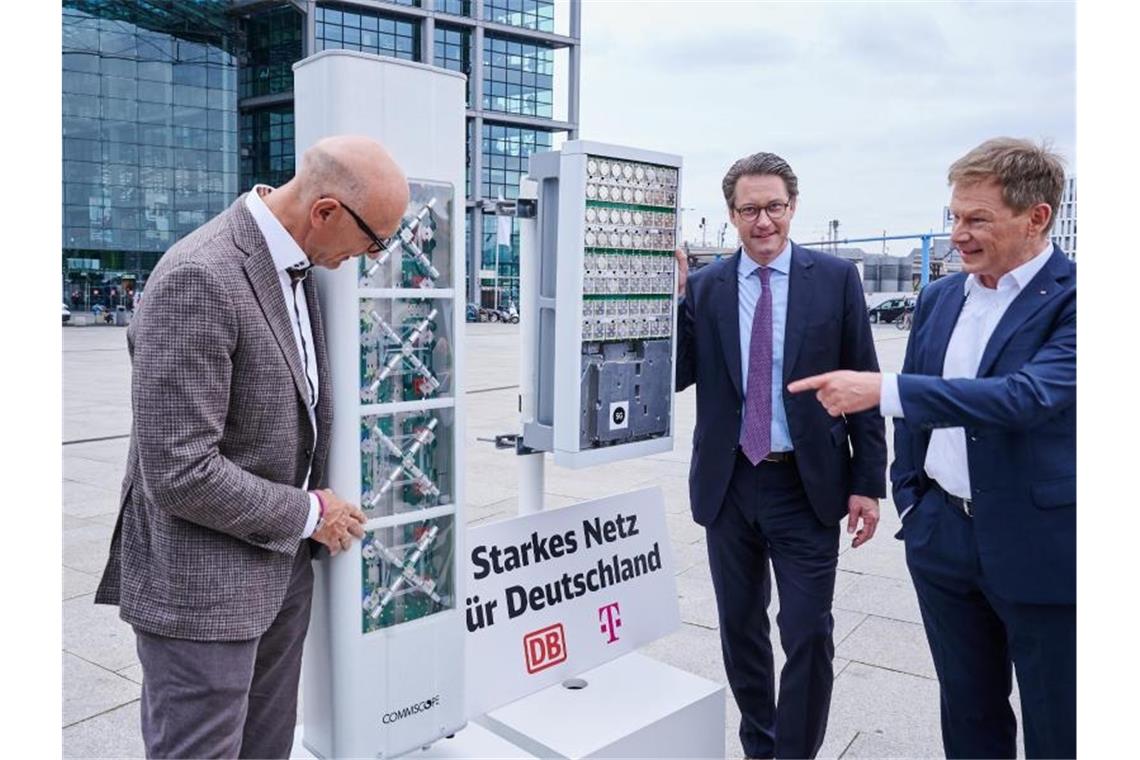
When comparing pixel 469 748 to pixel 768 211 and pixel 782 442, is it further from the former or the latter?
pixel 768 211

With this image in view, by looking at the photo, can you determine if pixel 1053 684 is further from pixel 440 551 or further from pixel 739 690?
pixel 440 551

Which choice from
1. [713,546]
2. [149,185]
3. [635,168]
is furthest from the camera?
[149,185]

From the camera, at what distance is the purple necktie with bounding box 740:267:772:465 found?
3.02 meters

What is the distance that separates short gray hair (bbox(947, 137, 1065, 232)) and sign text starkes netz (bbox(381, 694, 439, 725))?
84.0 inches

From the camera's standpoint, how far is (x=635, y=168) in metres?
3.04

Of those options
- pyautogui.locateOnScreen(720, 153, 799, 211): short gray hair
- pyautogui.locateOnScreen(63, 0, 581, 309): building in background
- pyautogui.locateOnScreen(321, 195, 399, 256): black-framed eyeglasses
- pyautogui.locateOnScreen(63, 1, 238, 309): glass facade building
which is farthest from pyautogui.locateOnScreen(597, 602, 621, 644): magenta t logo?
pyautogui.locateOnScreen(63, 1, 238, 309): glass facade building

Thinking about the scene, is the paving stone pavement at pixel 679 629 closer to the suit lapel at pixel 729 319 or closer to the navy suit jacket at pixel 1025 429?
the suit lapel at pixel 729 319

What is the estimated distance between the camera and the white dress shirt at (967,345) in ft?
7.79

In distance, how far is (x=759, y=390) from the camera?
3051 millimetres

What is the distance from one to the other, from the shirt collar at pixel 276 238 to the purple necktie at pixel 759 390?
156 centimetres

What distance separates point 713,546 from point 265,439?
1715 mm

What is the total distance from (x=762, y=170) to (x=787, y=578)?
135 centimetres

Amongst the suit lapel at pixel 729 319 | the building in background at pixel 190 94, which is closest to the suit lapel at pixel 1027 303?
the suit lapel at pixel 729 319

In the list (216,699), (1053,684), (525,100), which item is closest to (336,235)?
(216,699)
